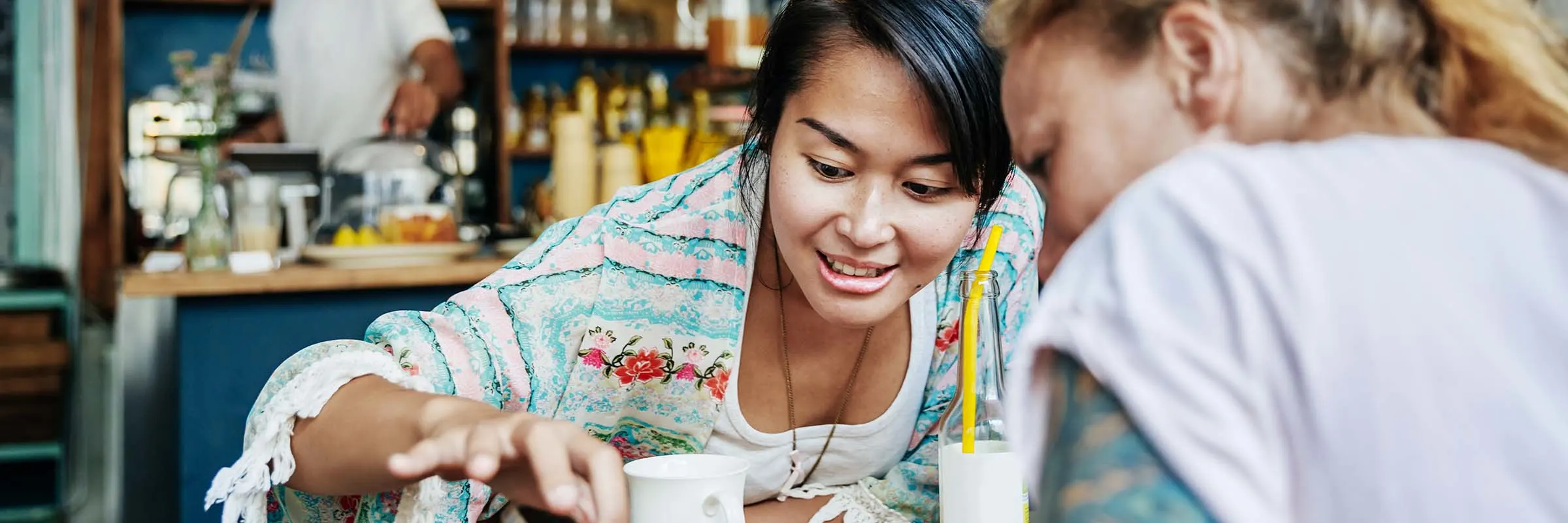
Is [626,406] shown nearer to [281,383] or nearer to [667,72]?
[281,383]

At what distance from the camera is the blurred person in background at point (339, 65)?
383cm

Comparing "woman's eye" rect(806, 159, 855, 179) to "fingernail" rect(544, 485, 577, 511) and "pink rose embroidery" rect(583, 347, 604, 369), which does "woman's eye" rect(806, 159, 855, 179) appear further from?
"fingernail" rect(544, 485, 577, 511)

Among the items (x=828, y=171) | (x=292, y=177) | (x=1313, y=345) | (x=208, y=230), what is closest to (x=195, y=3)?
(x=292, y=177)

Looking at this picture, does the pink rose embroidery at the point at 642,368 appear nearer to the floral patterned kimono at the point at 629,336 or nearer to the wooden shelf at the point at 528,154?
the floral patterned kimono at the point at 629,336

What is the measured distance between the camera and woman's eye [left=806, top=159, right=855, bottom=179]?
114 centimetres

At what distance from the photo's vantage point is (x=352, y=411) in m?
0.91

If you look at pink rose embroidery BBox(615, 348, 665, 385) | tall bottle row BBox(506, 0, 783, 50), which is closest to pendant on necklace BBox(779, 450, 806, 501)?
pink rose embroidery BBox(615, 348, 665, 385)

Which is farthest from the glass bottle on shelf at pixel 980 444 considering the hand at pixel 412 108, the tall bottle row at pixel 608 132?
the hand at pixel 412 108

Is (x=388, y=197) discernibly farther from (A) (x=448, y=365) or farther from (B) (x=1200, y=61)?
(B) (x=1200, y=61)

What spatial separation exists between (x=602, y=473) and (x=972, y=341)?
1.04ft

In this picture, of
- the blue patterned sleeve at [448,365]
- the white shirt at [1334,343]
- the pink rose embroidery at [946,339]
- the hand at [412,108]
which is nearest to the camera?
the white shirt at [1334,343]

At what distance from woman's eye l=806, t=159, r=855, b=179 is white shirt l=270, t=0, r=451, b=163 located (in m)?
2.97

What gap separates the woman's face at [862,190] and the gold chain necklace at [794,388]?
0.21 meters

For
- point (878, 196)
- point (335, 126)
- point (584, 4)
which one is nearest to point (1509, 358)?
point (878, 196)
